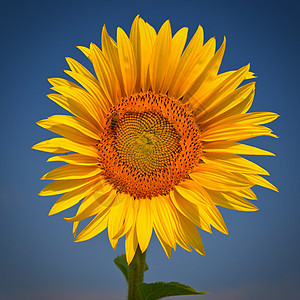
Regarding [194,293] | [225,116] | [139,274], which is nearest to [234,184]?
[225,116]

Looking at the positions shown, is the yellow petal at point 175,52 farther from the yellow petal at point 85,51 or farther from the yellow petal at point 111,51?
the yellow petal at point 85,51

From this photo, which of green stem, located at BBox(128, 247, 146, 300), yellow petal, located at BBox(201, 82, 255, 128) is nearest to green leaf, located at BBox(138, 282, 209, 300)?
green stem, located at BBox(128, 247, 146, 300)

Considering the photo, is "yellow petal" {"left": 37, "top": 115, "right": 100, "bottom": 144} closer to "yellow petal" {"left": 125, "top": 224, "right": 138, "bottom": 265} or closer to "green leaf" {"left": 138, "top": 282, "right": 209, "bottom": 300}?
"yellow petal" {"left": 125, "top": 224, "right": 138, "bottom": 265}

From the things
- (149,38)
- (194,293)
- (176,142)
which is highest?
(149,38)

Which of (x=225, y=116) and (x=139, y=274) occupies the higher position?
(x=225, y=116)

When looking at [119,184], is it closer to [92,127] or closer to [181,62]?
[92,127]

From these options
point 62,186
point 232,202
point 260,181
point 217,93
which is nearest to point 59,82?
point 62,186

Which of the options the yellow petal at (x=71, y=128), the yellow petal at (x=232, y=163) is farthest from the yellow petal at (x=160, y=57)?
the yellow petal at (x=232, y=163)

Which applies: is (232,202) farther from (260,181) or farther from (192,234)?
(192,234)
